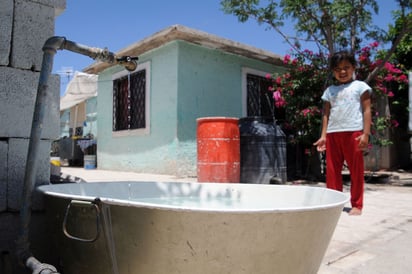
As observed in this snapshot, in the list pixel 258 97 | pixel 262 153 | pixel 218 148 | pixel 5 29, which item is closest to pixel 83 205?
pixel 5 29

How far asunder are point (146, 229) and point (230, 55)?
22.2ft

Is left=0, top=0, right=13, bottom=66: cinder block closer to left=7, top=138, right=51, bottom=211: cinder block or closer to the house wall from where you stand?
left=7, top=138, right=51, bottom=211: cinder block

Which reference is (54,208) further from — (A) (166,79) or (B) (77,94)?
(B) (77,94)

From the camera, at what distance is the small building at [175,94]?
6688 mm

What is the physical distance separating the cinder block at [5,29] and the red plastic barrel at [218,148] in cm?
340

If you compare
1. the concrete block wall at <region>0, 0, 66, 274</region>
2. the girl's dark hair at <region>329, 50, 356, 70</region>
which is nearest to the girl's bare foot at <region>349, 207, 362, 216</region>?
the girl's dark hair at <region>329, 50, 356, 70</region>

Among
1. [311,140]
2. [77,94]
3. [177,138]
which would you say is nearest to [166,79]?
[177,138]

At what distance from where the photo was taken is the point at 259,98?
26.8ft

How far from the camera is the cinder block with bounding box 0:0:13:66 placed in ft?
5.59

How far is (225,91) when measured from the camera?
294 inches

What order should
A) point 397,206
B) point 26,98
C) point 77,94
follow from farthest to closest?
point 77,94
point 397,206
point 26,98

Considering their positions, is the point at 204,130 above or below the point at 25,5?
below

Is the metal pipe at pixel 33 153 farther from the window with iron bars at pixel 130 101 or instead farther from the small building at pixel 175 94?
the window with iron bars at pixel 130 101

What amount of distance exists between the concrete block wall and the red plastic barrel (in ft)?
10.6
